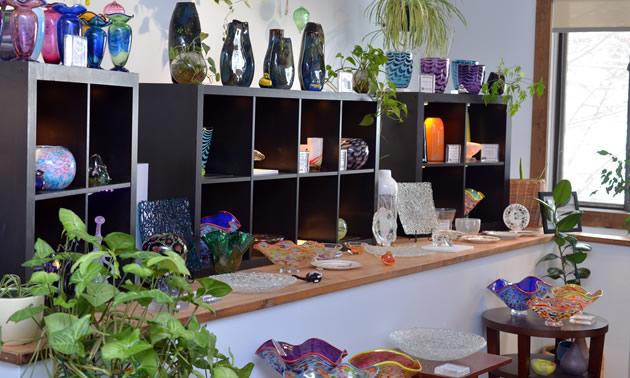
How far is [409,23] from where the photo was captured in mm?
4715

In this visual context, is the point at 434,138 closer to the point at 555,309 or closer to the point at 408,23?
the point at 408,23

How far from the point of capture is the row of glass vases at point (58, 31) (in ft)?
7.46

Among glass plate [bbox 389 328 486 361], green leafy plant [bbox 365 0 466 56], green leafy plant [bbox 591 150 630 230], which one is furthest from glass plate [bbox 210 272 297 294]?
green leafy plant [bbox 591 150 630 230]

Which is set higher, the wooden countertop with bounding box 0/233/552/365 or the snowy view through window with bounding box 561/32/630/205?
the snowy view through window with bounding box 561/32/630/205

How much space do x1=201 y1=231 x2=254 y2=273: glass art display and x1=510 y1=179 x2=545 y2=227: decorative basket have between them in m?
2.12

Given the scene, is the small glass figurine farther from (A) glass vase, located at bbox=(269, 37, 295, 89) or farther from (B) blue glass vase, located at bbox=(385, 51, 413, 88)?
(B) blue glass vase, located at bbox=(385, 51, 413, 88)

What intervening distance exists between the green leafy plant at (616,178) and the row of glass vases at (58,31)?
3142 millimetres

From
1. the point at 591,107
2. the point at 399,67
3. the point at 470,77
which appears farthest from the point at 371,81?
the point at 591,107

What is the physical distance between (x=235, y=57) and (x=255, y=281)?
0.87 m

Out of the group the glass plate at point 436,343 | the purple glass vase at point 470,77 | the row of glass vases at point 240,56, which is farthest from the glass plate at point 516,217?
the row of glass vases at point 240,56

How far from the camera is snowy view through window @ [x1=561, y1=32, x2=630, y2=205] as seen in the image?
5.40 m

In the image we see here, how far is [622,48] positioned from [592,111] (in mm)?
440

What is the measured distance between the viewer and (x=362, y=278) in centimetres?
310

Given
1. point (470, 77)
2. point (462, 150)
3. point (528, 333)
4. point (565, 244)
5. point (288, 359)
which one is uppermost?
point (470, 77)
